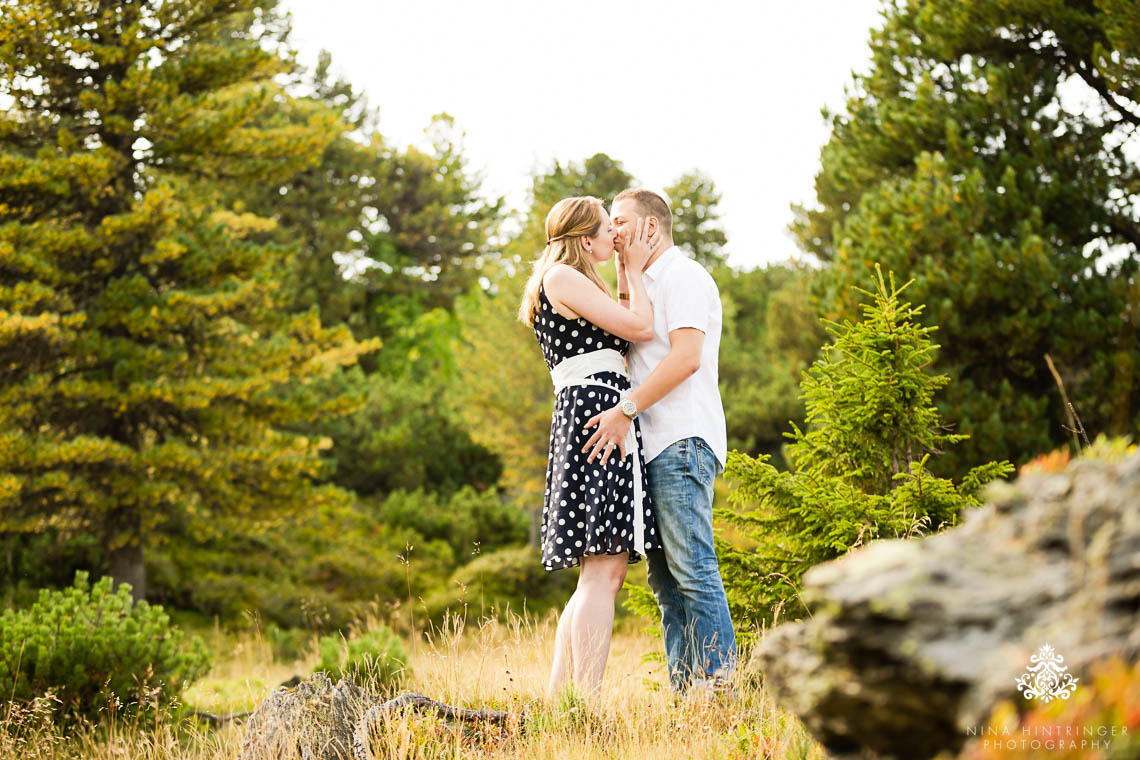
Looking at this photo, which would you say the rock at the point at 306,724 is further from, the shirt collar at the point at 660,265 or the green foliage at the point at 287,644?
the green foliage at the point at 287,644

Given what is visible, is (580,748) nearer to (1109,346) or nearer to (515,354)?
(1109,346)

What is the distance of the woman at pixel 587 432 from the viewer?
3.13 m

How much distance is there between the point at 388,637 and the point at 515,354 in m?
9.35

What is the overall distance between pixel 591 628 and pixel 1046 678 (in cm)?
216

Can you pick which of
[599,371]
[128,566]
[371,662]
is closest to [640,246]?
[599,371]

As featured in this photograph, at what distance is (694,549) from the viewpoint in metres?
3.15

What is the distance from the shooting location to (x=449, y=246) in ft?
80.5

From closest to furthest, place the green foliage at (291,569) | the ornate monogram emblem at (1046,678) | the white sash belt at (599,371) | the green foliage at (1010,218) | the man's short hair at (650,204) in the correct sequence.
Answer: the ornate monogram emblem at (1046,678) < the white sash belt at (599,371) < the man's short hair at (650,204) < the green foliage at (1010,218) < the green foliage at (291,569)

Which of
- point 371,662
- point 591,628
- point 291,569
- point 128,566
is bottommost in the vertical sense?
point 291,569

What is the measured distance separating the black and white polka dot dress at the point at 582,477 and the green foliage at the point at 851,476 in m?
1.02

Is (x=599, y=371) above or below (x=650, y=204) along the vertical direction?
below

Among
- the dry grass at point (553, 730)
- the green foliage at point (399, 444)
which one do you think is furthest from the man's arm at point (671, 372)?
the green foliage at point (399, 444)

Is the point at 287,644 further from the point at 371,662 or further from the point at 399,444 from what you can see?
the point at 399,444

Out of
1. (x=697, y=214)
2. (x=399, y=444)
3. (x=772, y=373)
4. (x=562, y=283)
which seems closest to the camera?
(x=562, y=283)
